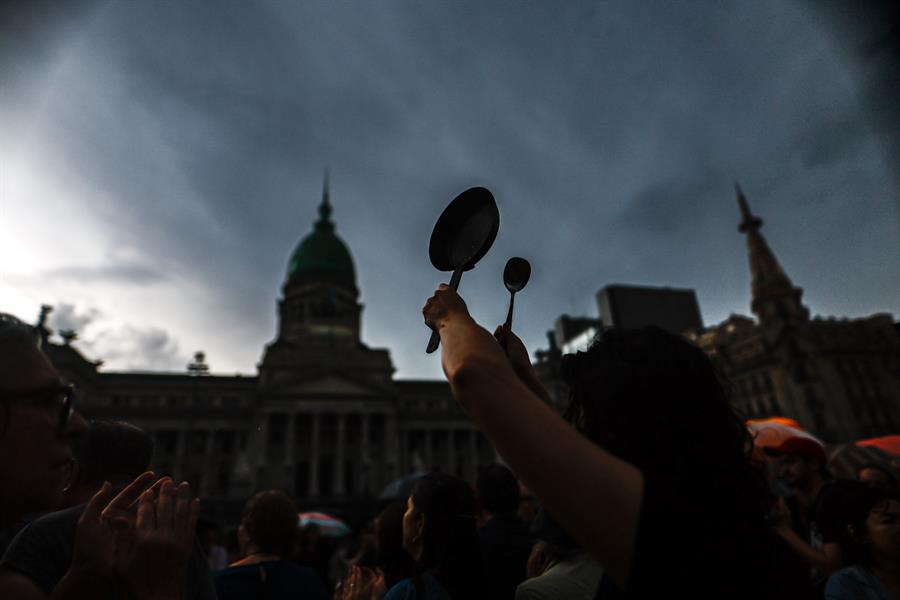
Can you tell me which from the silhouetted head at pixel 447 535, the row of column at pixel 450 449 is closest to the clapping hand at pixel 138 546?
the silhouetted head at pixel 447 535

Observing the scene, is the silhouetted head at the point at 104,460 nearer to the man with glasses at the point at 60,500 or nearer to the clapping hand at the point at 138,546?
the man with glasses at the point at 60,500

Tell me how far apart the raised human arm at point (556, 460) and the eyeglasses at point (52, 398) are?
51.7 inches

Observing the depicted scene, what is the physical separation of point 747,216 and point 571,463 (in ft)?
265

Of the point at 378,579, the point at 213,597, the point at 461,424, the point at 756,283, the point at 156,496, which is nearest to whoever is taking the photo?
the point at 156,496

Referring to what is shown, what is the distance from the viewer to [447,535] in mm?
3449

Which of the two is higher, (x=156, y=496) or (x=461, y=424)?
(x=461, y=424)

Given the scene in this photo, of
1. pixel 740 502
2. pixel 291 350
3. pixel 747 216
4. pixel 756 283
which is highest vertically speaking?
pixel 747 216

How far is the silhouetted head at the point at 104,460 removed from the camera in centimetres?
328

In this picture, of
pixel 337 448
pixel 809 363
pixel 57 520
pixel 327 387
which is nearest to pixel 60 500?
pixel 57 520

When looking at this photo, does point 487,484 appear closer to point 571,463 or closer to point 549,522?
point 549,522

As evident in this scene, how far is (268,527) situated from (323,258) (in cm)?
7083

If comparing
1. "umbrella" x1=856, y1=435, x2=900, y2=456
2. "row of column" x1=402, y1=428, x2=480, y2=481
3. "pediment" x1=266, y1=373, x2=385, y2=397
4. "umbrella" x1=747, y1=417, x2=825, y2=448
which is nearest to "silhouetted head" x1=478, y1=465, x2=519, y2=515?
Answer: "umbrella" x1=747, y1=417, x2=825, y2=448

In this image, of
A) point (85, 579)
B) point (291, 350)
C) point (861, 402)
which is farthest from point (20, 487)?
point (861, 402)

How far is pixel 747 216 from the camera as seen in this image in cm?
6994
